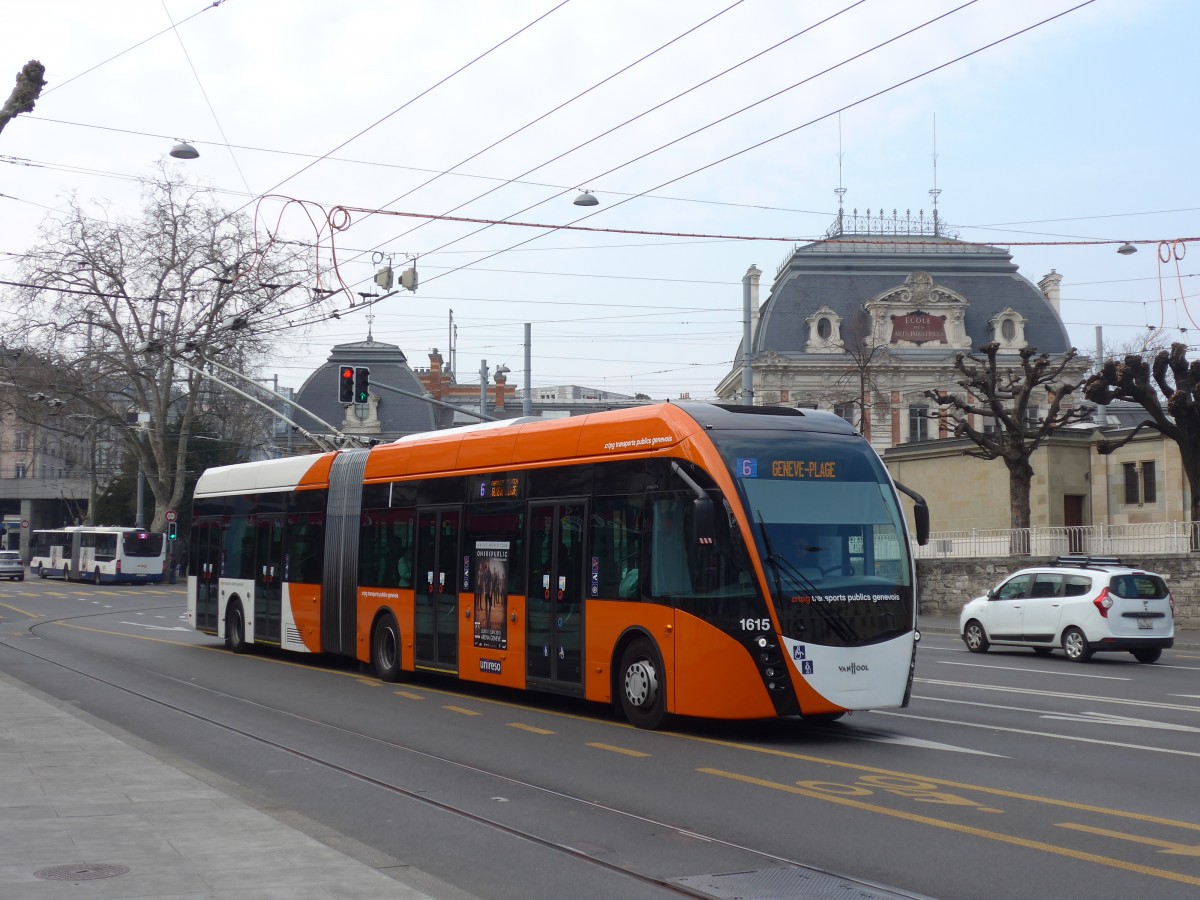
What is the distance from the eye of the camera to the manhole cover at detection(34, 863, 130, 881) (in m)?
6.66

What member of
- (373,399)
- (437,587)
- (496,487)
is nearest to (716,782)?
(496,487)

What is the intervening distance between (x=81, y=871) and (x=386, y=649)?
11.8 meters

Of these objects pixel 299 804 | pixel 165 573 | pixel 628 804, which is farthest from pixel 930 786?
pixel 165 573

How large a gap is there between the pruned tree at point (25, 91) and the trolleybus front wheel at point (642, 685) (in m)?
7.41

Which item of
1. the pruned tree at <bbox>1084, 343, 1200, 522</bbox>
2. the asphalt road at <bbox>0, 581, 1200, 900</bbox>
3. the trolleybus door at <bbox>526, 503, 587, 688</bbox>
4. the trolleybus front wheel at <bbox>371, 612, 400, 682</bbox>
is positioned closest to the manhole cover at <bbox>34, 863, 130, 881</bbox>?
the asphalt road at <bbox>0, 581, 1200, 900</bbox>

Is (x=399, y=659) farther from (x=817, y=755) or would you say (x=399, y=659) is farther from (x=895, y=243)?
(x=895, y=243)

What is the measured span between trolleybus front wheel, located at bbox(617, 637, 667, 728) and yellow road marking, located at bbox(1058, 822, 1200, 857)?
16.3 feet

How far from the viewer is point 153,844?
24.5ft

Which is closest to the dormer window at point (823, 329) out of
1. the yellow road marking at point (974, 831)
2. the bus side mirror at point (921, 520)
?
the bus side mirror at point (921, 520)

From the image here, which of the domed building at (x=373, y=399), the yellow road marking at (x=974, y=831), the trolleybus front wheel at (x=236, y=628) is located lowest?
the yellow road marking at (x=974, y=831)

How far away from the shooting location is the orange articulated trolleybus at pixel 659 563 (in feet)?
39.3

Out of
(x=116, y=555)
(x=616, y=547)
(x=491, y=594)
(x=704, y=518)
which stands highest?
(x=704, y=518)

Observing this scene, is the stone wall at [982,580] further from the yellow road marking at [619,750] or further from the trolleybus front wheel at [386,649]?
the yellow road marking at [619,750]

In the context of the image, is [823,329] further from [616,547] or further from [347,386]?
[616,547]
